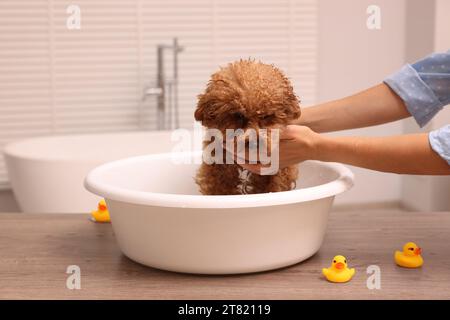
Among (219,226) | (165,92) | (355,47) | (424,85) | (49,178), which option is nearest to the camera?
(219,226)

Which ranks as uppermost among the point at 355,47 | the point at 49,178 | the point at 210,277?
the point at 355,47

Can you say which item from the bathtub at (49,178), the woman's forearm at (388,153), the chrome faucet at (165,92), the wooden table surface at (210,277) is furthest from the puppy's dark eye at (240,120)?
the chrome faucet at (165,92)

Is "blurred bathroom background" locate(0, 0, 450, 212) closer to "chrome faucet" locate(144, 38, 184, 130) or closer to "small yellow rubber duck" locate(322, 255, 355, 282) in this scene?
"chrome faucet" locate(144, 38, 184, 130)

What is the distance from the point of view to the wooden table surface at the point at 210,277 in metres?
1.10

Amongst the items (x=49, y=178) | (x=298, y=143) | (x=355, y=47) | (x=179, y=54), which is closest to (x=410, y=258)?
(x=298, y=143)

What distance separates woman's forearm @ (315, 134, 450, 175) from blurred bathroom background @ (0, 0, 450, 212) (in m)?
2.62

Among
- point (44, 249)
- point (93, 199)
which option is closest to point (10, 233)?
point (44, 249)

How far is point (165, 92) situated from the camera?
12.3 ft

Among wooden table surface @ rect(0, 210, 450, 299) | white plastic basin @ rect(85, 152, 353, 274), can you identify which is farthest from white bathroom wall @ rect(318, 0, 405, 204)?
white plastic basin @ rect(85, 152, 353, 274)

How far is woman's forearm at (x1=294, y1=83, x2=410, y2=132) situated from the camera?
1.58 m

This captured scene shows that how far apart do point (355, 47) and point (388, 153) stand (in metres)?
3.03

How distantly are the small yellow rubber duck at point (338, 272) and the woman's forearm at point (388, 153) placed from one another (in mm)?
193

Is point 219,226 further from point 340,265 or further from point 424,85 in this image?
point 424,85
